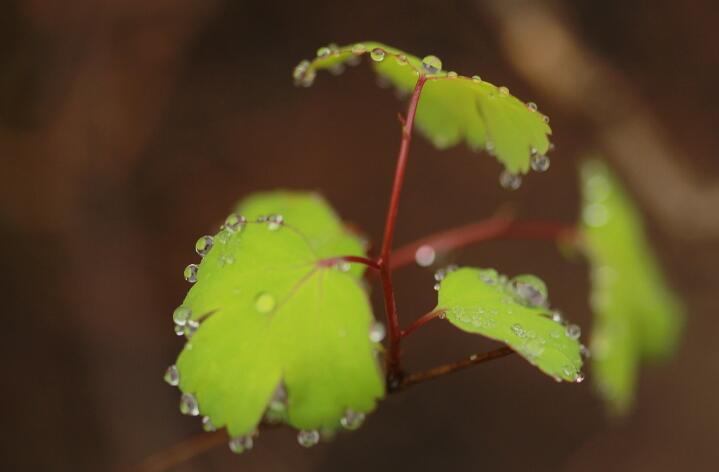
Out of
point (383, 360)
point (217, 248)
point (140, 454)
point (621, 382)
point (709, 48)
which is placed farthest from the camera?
point (709, 48)

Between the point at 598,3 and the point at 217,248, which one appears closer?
the point at 217,248

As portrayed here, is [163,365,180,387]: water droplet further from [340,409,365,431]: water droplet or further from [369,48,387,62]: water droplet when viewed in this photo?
[369,48,387,62]: water droplet

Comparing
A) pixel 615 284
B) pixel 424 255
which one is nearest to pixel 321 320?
pixel 424 255

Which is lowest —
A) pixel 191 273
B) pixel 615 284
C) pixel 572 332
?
pixel 615 284

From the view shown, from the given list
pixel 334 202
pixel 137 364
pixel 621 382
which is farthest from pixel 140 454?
pixel 621 382

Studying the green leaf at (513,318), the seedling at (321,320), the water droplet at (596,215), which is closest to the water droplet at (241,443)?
the seedling at (321,320)

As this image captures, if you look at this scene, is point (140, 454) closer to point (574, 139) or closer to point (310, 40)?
point (310, 40)

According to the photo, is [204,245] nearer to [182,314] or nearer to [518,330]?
[182,314]
